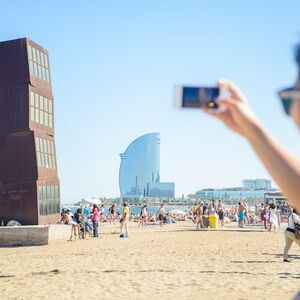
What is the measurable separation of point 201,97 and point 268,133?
8.4 inches

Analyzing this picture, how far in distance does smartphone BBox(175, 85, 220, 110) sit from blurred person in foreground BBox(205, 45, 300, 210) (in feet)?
0.07

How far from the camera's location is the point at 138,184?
196m

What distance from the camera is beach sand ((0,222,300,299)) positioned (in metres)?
7.90

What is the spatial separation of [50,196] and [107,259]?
11.8 meters

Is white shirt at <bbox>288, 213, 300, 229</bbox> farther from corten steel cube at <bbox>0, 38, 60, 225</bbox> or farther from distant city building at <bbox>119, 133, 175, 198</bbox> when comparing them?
distant city building at <bbox>119, 133, 175, 198</bbox>

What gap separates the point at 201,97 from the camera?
1.43 meters

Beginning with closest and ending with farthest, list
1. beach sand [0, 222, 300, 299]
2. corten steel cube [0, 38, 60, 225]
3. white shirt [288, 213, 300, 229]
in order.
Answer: beach sand [0, 222, 300, 299], white shirt [288, 213, 300, 229], corten steel cube [0, 38, 60, 225]

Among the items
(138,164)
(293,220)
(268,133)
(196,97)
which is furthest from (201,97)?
(138,164)

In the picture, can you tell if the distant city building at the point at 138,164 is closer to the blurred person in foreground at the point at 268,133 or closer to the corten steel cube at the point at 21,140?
the corten steel cube at the point at 21,140

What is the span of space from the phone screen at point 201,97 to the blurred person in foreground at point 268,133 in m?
0.02

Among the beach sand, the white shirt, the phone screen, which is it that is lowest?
the beach sand

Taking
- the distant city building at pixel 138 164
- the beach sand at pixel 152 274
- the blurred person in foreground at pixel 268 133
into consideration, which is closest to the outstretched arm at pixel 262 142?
the blurred person in foreground at pixel 268 133

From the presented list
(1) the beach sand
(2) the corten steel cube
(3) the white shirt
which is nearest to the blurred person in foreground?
(1) the beach sand

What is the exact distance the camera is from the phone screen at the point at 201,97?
1423 millimetres
